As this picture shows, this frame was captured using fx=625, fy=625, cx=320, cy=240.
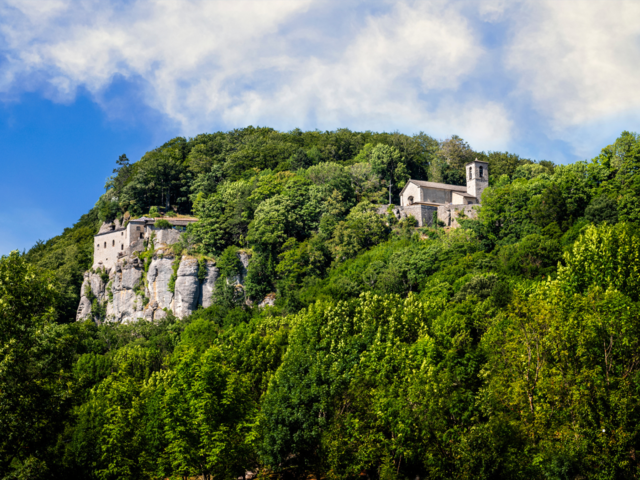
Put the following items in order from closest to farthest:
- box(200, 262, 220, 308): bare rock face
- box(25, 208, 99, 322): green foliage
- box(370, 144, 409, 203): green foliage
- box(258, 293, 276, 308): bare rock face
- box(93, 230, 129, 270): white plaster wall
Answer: box(258, 293, 276, 308): bare rock face < box(200, 262, 220, 308): bare rock face < box(370, 144, 409, 203): green foliage < box(93, 230, 129, 270): white plaster wall < box(25, 208, 99, 322): green foliage

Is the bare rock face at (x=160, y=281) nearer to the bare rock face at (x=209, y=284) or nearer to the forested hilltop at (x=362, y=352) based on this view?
the forested hilltop at (x=362, y=352)

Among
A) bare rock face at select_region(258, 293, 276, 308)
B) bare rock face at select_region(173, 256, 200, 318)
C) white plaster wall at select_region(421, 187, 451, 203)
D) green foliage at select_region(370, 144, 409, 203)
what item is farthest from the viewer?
green foliage at select_region(370, 144, 409, 203)

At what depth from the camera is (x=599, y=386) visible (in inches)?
1184

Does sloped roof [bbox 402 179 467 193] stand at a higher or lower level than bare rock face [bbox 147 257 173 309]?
higher

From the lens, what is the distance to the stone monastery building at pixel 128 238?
81.1 metres

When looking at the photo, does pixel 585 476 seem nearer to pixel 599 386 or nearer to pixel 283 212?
pixel 599 386

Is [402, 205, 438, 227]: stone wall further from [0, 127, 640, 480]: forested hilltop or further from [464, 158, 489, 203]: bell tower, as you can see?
[464, 158, 489, 203]: bell tower

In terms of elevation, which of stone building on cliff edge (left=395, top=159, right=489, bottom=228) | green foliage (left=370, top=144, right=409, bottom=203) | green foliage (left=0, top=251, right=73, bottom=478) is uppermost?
green foliage (left=370, top=144, right=409, bottom=203)

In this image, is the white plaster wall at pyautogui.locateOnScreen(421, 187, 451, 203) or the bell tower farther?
the bell tower

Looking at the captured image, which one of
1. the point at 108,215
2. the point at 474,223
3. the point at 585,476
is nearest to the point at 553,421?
the point at 585,476

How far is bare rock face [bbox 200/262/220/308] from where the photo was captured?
74500mm

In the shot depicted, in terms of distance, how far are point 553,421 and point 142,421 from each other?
23533mm

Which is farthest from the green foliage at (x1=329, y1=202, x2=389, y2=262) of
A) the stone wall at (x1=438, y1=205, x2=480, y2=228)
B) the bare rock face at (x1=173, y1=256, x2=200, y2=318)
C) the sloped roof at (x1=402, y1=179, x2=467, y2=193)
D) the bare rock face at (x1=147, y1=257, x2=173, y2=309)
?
the bare rock face at (x1=147, y1=257, x2=173, y2=309)

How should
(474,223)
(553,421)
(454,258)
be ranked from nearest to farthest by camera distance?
1. (553,421)
2. (454,258)
3. (474,223)
